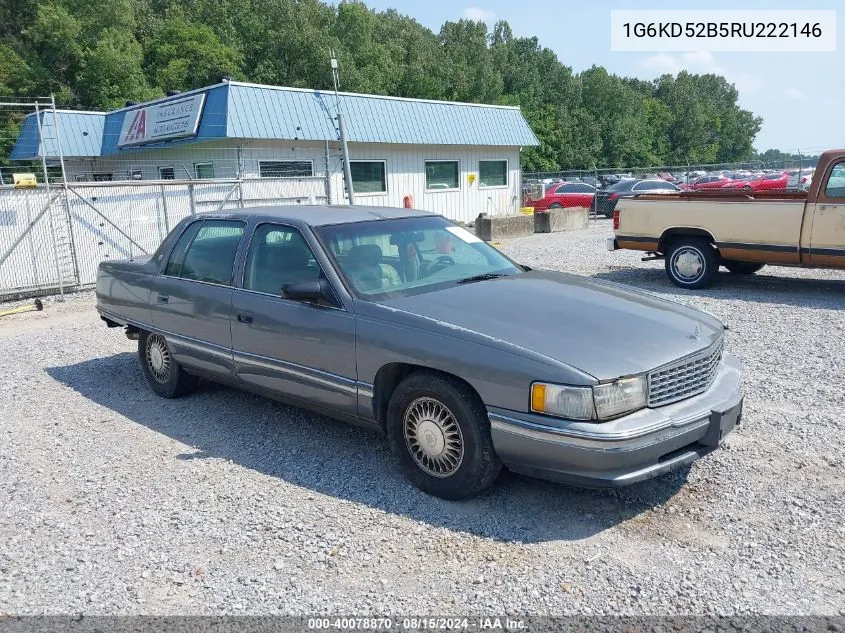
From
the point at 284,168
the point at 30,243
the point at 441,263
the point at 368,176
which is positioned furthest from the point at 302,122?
the point at 441,263

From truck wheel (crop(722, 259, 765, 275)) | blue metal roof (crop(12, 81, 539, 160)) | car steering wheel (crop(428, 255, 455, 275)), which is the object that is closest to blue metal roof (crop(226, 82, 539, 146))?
blue metal roof (crop(12, 81, 539, 160))

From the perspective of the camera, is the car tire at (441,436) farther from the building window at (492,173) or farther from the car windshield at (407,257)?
the building window at (492,173)

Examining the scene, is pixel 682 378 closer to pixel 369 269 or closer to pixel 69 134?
pixel 369 269

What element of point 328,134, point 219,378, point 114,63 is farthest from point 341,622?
point 114,63

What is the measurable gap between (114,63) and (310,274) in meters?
38.8

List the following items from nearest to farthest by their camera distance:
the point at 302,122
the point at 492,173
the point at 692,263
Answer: the point at 692,263 < the point at 302,122 < the point at 492,173

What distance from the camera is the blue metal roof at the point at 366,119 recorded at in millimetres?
18297

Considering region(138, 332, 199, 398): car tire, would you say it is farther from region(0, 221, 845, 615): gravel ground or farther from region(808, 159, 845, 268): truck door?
region(808, 159, 845, 268): truck door

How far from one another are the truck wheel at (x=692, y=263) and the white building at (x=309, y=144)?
27.6 ft

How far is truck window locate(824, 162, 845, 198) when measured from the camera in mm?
9180

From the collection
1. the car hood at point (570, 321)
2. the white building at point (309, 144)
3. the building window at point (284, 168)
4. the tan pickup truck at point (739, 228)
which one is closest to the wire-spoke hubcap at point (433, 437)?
the car hood at point (570, 321)

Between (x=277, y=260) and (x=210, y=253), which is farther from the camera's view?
(x=210, y=253)

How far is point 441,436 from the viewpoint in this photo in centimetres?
381

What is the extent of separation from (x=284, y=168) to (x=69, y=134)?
817 centimetres
